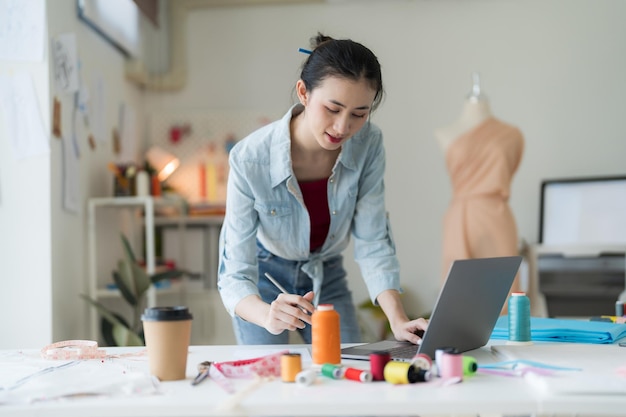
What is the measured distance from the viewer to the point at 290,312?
1.44 meters

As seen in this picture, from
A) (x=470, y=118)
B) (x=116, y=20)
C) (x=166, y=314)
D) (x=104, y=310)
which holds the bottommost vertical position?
(x=104, y=310)

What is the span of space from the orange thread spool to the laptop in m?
0.09

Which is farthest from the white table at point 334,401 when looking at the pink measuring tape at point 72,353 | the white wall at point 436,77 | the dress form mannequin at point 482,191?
the white wall at point 436,77

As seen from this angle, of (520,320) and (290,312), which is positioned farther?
(520,320)

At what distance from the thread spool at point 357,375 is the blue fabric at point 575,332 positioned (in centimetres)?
60

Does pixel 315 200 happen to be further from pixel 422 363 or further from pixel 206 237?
pixel 206 237

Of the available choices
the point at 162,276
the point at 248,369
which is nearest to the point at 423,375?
the point at 248,369

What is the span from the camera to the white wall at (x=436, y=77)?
14.4 feet

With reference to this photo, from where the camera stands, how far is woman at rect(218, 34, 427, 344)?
64.9 inches

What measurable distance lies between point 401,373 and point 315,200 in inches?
30.4

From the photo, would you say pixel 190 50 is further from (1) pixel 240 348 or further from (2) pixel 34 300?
(1) pixel 240 348

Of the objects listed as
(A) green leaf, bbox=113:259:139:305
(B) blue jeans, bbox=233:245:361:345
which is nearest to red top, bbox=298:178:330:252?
(B) blue jeans, bbox=233:245:361:345

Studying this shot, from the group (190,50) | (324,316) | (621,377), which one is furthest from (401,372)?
(190,50)

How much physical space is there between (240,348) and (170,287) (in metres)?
2.37
